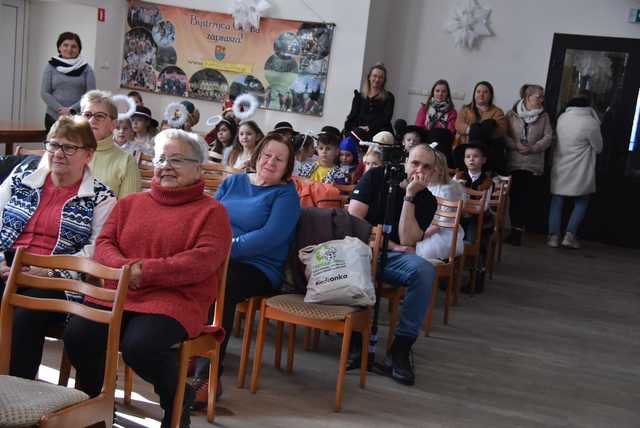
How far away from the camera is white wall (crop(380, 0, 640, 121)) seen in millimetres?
8438

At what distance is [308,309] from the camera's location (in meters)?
3.24

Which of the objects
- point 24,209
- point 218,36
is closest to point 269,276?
point 24,209

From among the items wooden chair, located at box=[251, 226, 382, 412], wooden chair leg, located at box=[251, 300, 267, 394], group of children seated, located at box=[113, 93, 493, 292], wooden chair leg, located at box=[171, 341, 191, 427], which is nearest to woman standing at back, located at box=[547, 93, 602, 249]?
group of children seated, located at box=[113, 93, 493, 292]

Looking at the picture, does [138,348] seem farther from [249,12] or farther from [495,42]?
[495,42]

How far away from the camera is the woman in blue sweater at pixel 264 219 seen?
11.0 feet

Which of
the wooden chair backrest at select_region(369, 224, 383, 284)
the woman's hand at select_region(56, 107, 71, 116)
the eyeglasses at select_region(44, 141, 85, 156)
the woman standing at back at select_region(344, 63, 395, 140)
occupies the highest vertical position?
the woman standing at back at select_region(344, 63, 395, 140)

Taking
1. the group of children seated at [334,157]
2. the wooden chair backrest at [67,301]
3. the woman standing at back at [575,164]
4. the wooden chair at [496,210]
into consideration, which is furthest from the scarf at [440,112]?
the wooden chair backrest at [67,301]

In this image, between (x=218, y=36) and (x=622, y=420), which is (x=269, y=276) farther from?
(x=218, y=36)

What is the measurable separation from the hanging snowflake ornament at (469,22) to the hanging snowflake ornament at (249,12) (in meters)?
2.15

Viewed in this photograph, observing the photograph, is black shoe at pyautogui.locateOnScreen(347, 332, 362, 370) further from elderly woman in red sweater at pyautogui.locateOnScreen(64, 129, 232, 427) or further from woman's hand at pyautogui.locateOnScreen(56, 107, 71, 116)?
woman's hand at pyautogui.locateOnScreen(56, 107, 71, 116)

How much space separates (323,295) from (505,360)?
144 centimetres

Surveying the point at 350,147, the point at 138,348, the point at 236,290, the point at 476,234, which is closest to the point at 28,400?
the point at 138,348

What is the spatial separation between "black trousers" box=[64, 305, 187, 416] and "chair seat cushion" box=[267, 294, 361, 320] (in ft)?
2.50

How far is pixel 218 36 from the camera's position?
30.0 feet
